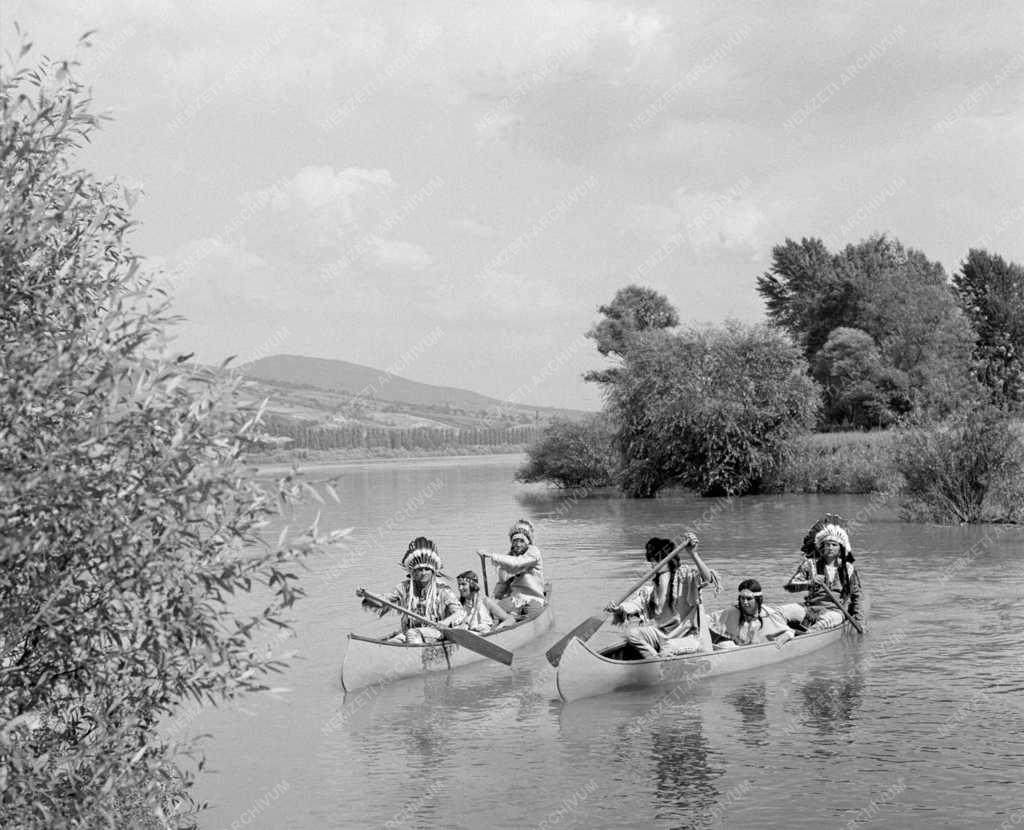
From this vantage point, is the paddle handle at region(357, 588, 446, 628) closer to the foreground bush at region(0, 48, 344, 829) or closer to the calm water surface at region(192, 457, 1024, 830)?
the calm water surface at region(192, 457, 1024, 830)

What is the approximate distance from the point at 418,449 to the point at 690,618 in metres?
160

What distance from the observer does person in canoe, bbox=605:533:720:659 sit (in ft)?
51.9

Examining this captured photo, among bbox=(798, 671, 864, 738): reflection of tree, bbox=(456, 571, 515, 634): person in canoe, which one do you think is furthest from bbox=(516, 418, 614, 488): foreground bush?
bbox=(798, 671, 864, 738): reflection of tree

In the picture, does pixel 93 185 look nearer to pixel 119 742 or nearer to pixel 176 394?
pixel 176 394

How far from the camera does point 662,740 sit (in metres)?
13.6

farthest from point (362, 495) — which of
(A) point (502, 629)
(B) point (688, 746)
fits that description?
(B) point (688, 746)

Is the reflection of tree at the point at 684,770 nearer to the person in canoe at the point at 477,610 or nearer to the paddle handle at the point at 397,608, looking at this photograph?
the paddle handle at the point at 397,608

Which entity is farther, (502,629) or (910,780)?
(502,629)

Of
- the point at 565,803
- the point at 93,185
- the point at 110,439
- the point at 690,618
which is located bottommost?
the point at 565,803

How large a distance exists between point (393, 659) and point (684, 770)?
5633 mm

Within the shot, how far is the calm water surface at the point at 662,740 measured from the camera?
1114cm

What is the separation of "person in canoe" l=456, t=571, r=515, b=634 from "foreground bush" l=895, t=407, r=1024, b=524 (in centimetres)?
1840

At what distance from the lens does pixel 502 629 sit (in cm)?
1838

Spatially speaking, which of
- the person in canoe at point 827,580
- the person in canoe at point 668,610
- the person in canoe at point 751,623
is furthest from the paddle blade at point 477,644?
the person in canoe at point 827,580
